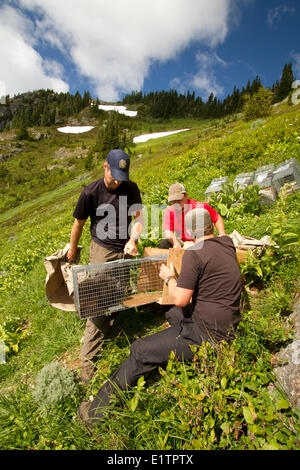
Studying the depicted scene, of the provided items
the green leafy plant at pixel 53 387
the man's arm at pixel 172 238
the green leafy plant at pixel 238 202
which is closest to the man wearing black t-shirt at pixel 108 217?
the green leafy plant at pixel 53 387

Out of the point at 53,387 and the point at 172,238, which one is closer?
the point at 53,387

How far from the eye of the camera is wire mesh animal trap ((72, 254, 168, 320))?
111 inches

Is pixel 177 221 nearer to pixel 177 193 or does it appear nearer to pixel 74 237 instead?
pixel 177 193

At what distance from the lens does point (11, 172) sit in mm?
82062

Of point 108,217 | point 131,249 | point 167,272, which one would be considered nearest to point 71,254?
point 108,217

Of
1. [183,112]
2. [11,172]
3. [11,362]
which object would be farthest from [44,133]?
[11,362]

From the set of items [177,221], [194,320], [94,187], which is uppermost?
[94,187]

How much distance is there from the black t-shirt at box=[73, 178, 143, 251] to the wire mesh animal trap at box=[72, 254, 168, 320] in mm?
517

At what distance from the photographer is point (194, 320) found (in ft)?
8.20

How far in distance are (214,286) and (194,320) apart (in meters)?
0.44

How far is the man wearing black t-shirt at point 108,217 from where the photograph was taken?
10.4 ft

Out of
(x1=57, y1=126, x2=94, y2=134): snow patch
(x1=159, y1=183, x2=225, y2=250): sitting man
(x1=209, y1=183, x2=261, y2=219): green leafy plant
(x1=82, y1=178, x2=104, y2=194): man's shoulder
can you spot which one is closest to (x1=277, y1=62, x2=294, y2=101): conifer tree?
(x1=209, y1=183, x2=261, y2=219): green leafy plant

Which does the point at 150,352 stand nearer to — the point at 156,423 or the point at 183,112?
the point at 156,423

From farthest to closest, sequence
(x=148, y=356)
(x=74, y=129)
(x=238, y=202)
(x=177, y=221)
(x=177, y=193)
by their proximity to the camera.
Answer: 1. (x=74, y=129)
2. (x=238, y=202)
3. (x=177, y=221)
4. (x=177, y=193)
5. (x=148, y=356)
